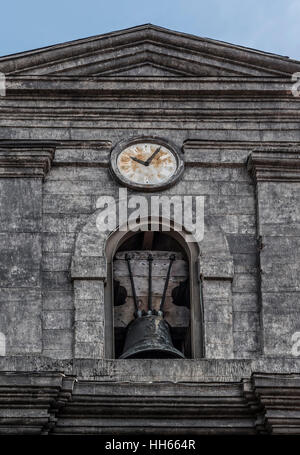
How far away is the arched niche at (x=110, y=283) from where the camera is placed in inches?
1156

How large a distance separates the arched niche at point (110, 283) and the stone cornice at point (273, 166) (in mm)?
1013

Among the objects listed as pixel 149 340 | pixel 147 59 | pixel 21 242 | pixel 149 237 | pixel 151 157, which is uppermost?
pixel 147 59

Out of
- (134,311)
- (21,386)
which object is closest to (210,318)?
(134,311)

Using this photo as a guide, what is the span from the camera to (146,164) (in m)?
31.0

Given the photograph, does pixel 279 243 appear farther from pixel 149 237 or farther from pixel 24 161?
pixel 24 161

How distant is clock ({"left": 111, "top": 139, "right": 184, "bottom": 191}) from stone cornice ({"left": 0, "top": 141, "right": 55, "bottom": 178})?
95 cm

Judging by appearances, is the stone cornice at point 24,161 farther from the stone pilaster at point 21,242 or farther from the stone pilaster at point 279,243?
the stone pilaster at point 279,243

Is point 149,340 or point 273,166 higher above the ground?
point 273,166

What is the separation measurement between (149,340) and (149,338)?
5cm

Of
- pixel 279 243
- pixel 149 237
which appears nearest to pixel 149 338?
pixel 149 237

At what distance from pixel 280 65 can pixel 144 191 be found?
114 inches

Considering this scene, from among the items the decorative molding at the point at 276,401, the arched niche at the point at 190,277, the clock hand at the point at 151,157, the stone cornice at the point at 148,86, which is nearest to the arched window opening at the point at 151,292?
the arched niche at the point at 190,277

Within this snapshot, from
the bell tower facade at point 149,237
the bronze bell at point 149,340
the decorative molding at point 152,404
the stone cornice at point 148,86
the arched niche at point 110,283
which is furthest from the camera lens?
the stone cornice at point 148,86
